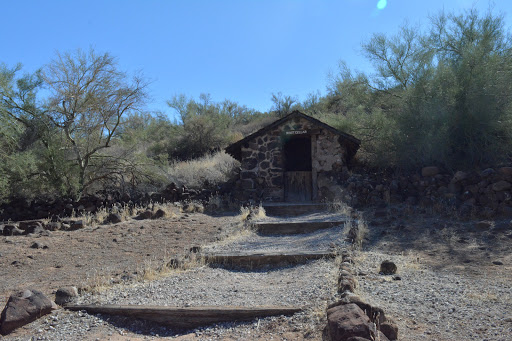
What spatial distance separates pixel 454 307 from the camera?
485cm

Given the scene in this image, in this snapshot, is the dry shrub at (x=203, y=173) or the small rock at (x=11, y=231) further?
the dry shrub at (x=203, y=173)

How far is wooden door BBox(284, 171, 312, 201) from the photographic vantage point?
15.7 m

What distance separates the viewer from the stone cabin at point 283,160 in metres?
15.1

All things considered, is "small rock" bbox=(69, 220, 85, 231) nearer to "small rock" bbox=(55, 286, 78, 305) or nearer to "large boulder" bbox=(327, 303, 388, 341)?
"small rock" bbox=(55, 286, 78, 305)

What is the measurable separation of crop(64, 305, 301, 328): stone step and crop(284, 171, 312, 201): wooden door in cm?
1088

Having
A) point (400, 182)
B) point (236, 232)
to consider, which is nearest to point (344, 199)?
point (400, 182)

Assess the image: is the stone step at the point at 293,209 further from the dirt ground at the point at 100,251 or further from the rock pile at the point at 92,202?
the rock pile at the point at 92,202

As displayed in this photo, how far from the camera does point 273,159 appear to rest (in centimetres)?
1583

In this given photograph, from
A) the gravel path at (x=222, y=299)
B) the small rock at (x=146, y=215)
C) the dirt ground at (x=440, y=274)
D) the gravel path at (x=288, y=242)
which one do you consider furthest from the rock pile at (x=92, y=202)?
the gravel path at (x=222, y=299)

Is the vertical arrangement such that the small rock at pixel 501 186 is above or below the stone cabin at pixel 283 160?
below

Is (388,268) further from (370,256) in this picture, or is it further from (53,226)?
(53,226)

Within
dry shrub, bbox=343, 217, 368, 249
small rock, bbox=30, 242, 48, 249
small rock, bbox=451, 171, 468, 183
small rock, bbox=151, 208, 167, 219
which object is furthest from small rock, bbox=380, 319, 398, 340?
small rock, bbox=151, 208, 167, 219

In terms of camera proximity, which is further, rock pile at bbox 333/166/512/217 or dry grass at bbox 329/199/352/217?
dry grass at bbox 329/199/352/217

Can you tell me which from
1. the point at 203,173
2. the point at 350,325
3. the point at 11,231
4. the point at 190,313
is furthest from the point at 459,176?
the point at 11,231
